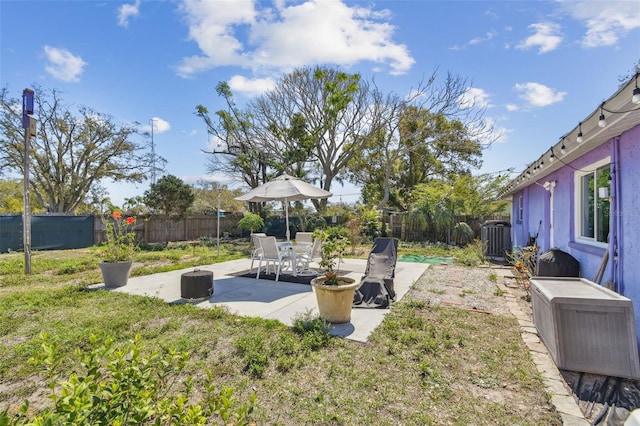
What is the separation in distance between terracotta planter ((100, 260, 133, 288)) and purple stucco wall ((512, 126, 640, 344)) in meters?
6.75

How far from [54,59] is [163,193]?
5.35 metres

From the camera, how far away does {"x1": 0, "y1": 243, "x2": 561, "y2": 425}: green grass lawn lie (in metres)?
1.97

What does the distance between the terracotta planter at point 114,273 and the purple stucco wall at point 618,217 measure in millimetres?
6750

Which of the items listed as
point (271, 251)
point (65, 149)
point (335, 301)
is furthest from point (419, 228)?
point (65, 149)

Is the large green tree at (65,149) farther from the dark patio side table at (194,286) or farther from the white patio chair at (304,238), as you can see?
the dark patio side table at (194,286)

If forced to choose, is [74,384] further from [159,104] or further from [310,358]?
[159,104]

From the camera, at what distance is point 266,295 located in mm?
4754

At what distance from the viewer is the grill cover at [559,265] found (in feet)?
13.9

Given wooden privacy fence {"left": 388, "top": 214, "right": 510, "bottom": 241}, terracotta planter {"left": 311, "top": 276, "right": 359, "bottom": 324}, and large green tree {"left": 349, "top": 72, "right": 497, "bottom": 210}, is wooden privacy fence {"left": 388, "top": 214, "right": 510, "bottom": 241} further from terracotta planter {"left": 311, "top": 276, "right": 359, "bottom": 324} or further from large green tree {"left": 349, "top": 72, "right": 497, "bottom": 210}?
terracotta planter {"left": 311, "top": 276, "right": 359, "bottom": 324}

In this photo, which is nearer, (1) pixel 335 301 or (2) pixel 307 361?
(2) pixel 307 361

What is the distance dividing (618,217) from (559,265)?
4.53ft

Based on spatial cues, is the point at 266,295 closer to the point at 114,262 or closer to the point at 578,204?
the point at 114,262

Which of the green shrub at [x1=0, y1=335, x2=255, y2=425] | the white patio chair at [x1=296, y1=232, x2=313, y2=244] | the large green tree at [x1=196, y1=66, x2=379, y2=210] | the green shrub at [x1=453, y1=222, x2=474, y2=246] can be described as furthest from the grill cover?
the large green tree at [x1=196, y1=66, x2=379, y2=210]

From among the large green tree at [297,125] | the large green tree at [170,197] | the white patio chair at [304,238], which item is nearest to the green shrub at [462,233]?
the large green tree at [297,125]
